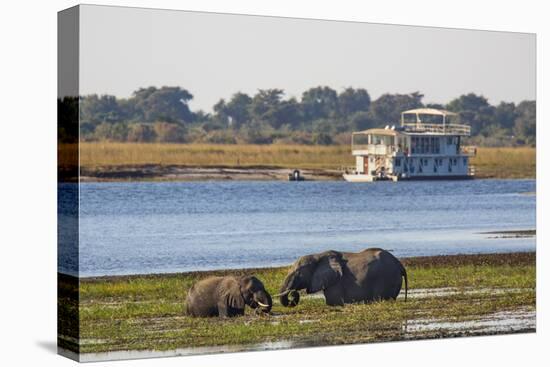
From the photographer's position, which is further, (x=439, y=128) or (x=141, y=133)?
(x=439, y=128)

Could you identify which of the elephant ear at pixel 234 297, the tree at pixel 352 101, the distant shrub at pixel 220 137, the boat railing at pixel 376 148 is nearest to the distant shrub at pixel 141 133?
the distant shrub at pixel 220 137

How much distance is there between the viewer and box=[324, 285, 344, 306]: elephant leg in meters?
20.3

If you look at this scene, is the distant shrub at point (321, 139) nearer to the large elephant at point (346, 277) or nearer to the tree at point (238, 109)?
the tree at point (238, 109)

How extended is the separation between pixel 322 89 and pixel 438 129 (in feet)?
7.58

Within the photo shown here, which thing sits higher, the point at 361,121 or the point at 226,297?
→ the point at 361,121

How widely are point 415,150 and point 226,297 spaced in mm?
4364

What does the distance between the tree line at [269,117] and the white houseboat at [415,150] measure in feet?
0.52

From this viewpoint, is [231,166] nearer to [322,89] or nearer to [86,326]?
[322,89]

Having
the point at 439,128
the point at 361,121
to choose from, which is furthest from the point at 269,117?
the point at 439,128

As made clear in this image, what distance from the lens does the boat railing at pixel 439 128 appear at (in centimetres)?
2169

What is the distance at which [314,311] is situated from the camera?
20109mm

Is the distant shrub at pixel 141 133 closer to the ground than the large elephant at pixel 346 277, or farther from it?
farther from it

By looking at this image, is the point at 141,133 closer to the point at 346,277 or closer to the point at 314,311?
the point at 314,311

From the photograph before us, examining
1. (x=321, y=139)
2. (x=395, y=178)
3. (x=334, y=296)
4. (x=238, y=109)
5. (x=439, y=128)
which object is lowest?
(x=334, y=296)
